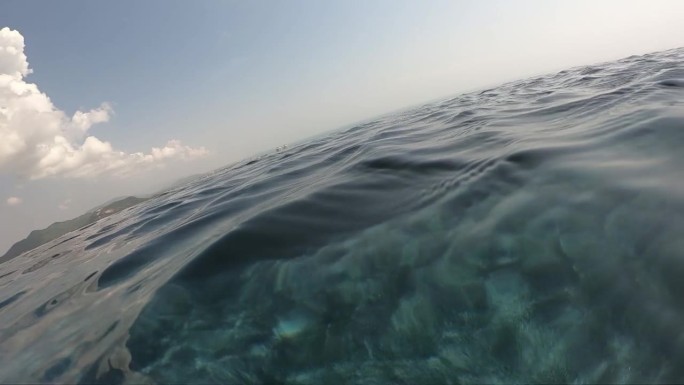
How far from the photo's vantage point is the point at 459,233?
3963mm

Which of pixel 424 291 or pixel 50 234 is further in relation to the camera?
pixel 50 234

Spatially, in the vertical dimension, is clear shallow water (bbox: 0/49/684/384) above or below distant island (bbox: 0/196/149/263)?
below

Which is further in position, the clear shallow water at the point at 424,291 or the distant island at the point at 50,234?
the distant island at the point at 50,234

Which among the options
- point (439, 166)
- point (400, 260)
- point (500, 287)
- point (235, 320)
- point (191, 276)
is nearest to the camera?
point (500, 287)

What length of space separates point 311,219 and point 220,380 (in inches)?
104

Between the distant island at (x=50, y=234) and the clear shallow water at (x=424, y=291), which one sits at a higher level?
the distant island at (x=50, y=234)

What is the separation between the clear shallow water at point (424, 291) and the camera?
2.78 metres

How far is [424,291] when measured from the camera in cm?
336

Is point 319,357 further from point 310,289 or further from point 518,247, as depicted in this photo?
point 518,247

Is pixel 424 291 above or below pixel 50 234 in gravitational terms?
below

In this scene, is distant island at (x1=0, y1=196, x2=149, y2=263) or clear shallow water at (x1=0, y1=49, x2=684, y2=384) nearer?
clear shallow water at (x1=0, y1=49, x2=684, y2=384)

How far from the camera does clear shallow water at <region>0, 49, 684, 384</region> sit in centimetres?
278

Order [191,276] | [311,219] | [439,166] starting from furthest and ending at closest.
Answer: [439,166] → [311,219] → [191,276]

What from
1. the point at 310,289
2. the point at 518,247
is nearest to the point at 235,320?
the point at 310,289
